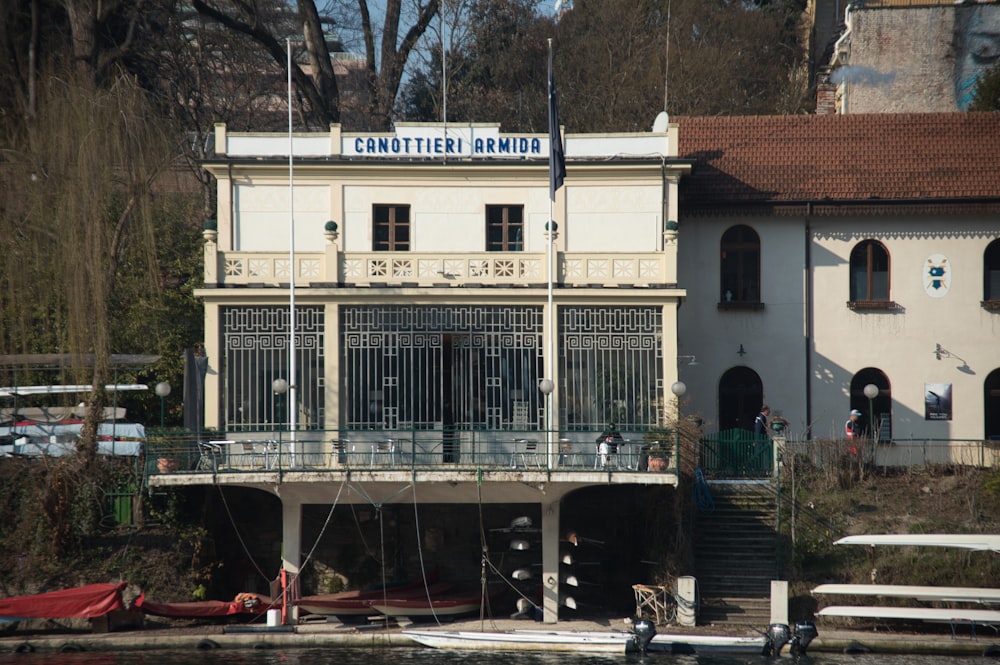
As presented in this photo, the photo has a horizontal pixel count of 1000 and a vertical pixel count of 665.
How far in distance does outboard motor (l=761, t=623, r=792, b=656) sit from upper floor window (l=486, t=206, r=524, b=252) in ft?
36.3

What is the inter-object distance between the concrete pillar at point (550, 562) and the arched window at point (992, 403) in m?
12.8

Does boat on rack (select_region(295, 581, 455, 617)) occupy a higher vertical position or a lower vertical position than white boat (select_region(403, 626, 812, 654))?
higher

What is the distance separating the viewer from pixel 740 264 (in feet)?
117

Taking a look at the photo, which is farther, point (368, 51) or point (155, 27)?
point (368, 51)

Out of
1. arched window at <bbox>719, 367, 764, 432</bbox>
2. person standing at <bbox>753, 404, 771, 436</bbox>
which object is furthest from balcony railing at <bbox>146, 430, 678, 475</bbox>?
arched window at <bbox>719, 367, 764, 432</bbox>

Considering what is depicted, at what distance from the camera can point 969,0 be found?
43688mm

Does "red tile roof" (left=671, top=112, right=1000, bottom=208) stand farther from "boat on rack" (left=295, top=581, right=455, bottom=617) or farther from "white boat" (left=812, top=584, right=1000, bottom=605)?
"boat on rack" (left=295, top=581, right=455, bottom=617)

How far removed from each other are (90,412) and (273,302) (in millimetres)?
4682

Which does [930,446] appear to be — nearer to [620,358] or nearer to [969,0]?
[620,358]

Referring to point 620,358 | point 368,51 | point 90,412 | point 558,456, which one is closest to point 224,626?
point 90,412

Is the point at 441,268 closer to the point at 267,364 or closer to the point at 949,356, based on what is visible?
the point at 267,364

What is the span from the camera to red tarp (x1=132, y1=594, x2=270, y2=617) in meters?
27.7

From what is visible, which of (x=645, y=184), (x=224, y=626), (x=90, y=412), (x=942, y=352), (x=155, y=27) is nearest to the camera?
(x=224, y=626)

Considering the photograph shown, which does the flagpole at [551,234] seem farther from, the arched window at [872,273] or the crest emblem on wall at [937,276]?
the crest emblem on wall at [937,276]
